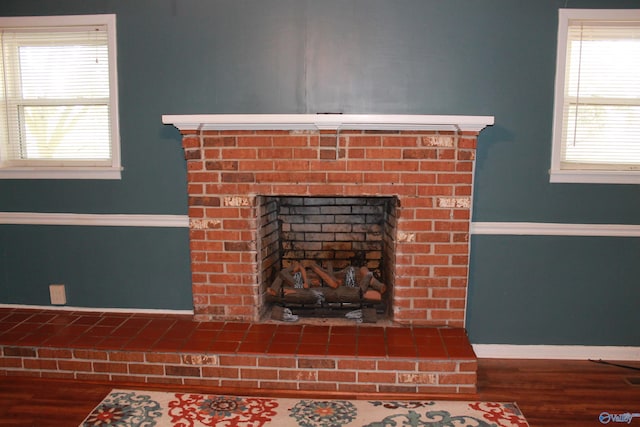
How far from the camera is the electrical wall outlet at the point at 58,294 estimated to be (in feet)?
10.3

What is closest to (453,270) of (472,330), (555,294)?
(472,330)

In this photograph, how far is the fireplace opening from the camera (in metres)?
Result: 3.00

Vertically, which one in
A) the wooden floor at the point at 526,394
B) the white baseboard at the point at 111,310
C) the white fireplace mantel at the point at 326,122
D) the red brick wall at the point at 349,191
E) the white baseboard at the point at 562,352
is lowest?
the wooden floor at the point at 526,394

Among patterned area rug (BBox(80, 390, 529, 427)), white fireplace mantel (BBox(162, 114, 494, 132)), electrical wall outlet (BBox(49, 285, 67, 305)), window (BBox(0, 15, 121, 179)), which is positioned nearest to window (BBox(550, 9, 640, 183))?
white fireplace mantel (BBox(162, 114, 494, 132))

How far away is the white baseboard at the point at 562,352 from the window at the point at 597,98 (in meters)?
1.05

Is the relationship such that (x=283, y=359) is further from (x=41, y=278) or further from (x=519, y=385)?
(x=41, y=278)

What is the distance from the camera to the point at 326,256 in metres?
3.39

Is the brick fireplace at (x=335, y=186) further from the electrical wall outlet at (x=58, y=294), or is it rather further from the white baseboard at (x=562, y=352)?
the electrical wall outlet at (x=58, y=294)

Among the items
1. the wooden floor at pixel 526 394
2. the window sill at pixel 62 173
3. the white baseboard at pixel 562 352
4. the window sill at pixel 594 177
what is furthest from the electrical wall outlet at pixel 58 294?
the window sill at pixel 594 177

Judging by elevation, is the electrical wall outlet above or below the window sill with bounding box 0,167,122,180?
below

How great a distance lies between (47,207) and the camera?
10.2 ft

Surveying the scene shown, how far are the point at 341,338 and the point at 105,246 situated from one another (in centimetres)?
166

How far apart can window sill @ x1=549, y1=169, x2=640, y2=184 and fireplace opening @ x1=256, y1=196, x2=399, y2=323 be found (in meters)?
1.00

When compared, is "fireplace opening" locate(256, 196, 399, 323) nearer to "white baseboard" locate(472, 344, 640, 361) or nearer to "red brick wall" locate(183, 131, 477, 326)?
"red brick wall" locate(183, 131, 477, 326)
